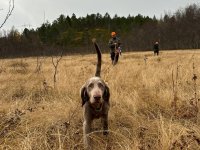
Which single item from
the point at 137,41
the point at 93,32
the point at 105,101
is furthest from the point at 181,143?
the point at 93,32

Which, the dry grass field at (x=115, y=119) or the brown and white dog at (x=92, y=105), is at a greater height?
the brown and white dog at (x=92, y=105)

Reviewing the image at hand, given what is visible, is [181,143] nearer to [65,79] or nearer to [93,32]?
[65,79]

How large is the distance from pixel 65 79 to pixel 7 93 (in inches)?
74.7

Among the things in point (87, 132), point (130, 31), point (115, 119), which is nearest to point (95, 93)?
Answer: point (87, 132)

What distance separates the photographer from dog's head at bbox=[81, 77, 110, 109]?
4327 millimetres

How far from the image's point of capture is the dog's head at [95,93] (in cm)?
433

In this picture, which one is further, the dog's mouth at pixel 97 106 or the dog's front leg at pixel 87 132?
the dog's mouth at pixel 97 106

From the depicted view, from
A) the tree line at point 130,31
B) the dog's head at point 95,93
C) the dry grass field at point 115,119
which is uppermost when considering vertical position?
the tree line at point 130,31

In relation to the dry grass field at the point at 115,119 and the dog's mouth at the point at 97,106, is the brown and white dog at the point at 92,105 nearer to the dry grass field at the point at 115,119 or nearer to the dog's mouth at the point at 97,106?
the dog's mouth at the point at 97,106

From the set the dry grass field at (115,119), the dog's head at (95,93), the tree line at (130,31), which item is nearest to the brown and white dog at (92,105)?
the dog's head at (95,93)

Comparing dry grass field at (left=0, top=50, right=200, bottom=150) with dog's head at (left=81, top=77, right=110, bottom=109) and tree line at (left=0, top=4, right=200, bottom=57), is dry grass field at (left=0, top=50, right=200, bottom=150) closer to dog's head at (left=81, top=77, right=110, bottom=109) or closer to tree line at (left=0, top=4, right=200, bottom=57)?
dog's head at (left=81, top=77, right=110, bottom=109)

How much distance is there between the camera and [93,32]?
101438 mm

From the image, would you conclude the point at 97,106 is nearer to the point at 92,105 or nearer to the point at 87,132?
the point at 92,105

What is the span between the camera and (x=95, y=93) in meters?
4.33
